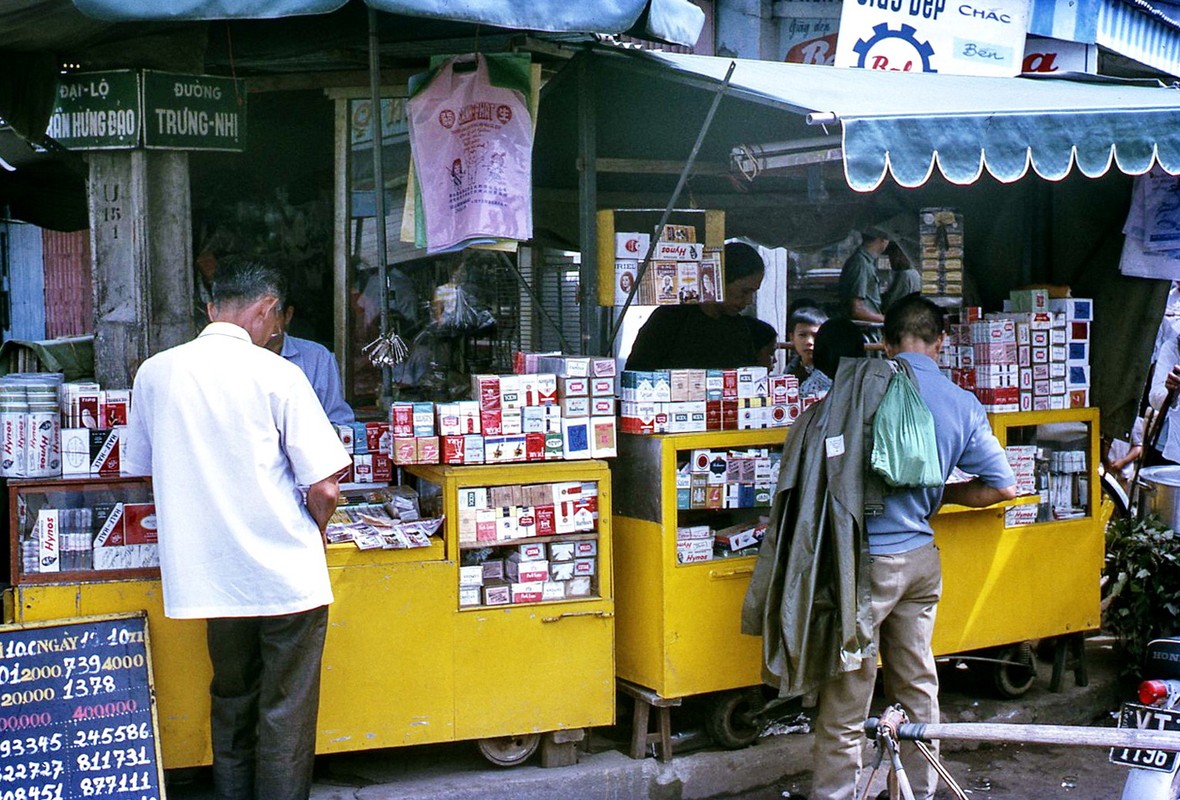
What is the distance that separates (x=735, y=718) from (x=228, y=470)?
2.39m

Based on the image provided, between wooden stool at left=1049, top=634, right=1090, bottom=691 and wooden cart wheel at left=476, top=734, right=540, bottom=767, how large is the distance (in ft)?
8.87

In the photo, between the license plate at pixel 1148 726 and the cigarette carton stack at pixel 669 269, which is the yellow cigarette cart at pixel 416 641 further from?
the license plate at pixel 1148 726

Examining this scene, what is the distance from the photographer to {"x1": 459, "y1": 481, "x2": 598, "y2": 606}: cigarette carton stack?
457cm

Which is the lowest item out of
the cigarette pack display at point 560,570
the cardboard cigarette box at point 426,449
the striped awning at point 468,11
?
the cigarette pack display at point 560,570

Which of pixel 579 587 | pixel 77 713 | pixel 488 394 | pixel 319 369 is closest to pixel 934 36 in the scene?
pixel 319 369

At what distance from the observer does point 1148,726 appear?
3.59 meters

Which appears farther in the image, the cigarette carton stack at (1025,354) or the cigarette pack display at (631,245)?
the cigarette carton stack at (1025,354)

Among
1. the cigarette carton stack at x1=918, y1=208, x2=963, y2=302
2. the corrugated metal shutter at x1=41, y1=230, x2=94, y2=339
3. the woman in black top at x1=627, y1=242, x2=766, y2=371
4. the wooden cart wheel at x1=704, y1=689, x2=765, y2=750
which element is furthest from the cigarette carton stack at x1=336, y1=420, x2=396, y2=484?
the corrugated metal shutter at x1=41, y1=230, x2=94, y2=339

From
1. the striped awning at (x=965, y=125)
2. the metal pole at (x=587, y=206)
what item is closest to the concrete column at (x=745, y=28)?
the striped awning at (x=965, y=125)

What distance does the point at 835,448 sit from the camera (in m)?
4.49

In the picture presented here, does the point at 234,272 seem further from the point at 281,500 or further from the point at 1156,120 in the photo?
the point at 1156,120

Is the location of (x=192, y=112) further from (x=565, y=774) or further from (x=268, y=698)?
(x=565, y=774)

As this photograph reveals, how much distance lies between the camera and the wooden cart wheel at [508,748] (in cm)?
471

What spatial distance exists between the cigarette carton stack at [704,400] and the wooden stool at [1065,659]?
195cm
